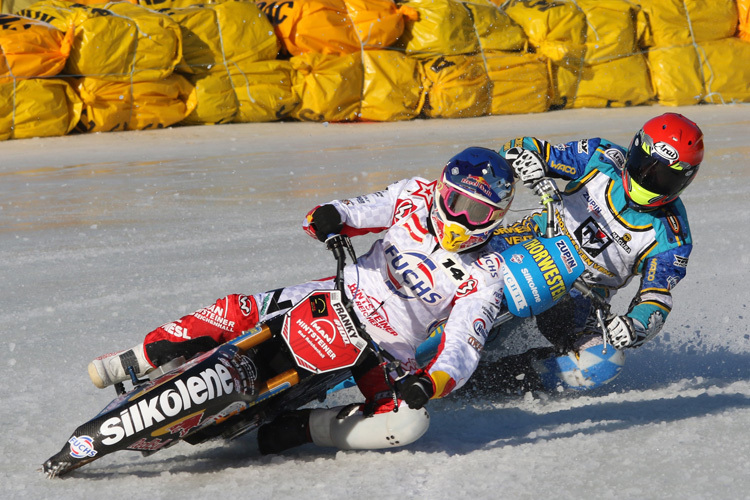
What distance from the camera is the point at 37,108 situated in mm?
10617

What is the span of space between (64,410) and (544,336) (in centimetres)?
292

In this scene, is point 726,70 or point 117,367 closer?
point 117,367

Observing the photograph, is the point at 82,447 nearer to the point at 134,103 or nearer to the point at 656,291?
the point at 656,291

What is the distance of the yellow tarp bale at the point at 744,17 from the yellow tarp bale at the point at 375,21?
236 inches

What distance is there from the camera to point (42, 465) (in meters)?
3.69

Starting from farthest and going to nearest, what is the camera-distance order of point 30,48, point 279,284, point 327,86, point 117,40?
point 327,86 → point 117,40 → point 30,48 → point 279,284

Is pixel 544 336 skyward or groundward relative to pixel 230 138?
skyward

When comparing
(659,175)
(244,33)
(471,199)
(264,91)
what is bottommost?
(264,91)

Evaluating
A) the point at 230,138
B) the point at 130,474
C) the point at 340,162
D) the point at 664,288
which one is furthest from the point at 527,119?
the point at 130,474

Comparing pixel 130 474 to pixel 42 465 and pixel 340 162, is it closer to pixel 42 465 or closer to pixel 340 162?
pixel 42 465

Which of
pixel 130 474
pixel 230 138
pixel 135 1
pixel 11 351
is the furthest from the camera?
pixel 135 1

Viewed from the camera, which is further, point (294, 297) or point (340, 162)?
point (340, 162)

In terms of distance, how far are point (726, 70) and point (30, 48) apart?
10.8 metres

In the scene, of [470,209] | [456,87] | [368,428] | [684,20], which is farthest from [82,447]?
[684,20]
